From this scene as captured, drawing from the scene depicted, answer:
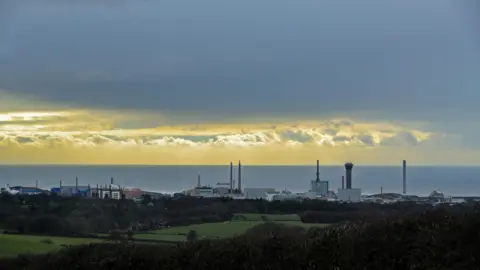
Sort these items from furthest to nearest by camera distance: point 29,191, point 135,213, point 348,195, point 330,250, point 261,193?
point 261,193, point 29,191, point 348,195, point 135,213, point 330,250

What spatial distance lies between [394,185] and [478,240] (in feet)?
307

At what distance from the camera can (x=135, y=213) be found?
39.3 metres

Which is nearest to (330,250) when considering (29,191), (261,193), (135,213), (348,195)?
(135,213)

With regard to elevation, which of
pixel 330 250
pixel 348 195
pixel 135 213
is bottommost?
pixel 135 213

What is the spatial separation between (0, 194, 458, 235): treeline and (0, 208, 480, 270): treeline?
1342 centimetres

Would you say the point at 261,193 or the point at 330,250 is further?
the point at 261,193

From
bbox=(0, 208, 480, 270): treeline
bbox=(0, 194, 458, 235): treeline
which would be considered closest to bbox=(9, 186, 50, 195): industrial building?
bbox=(0, 194, 458, 235): treeline

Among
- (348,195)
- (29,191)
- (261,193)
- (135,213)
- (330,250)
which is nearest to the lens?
(330,250)

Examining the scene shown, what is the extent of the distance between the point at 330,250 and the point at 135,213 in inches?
1082

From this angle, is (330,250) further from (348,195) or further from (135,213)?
(348,195)

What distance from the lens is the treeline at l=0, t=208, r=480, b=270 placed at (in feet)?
40.1

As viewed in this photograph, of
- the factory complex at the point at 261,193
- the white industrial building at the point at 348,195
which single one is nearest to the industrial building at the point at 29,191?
the factory complex at the point at 261,193

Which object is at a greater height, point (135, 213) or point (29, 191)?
point (29, 191)

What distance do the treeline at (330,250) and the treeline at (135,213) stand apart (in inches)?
528
